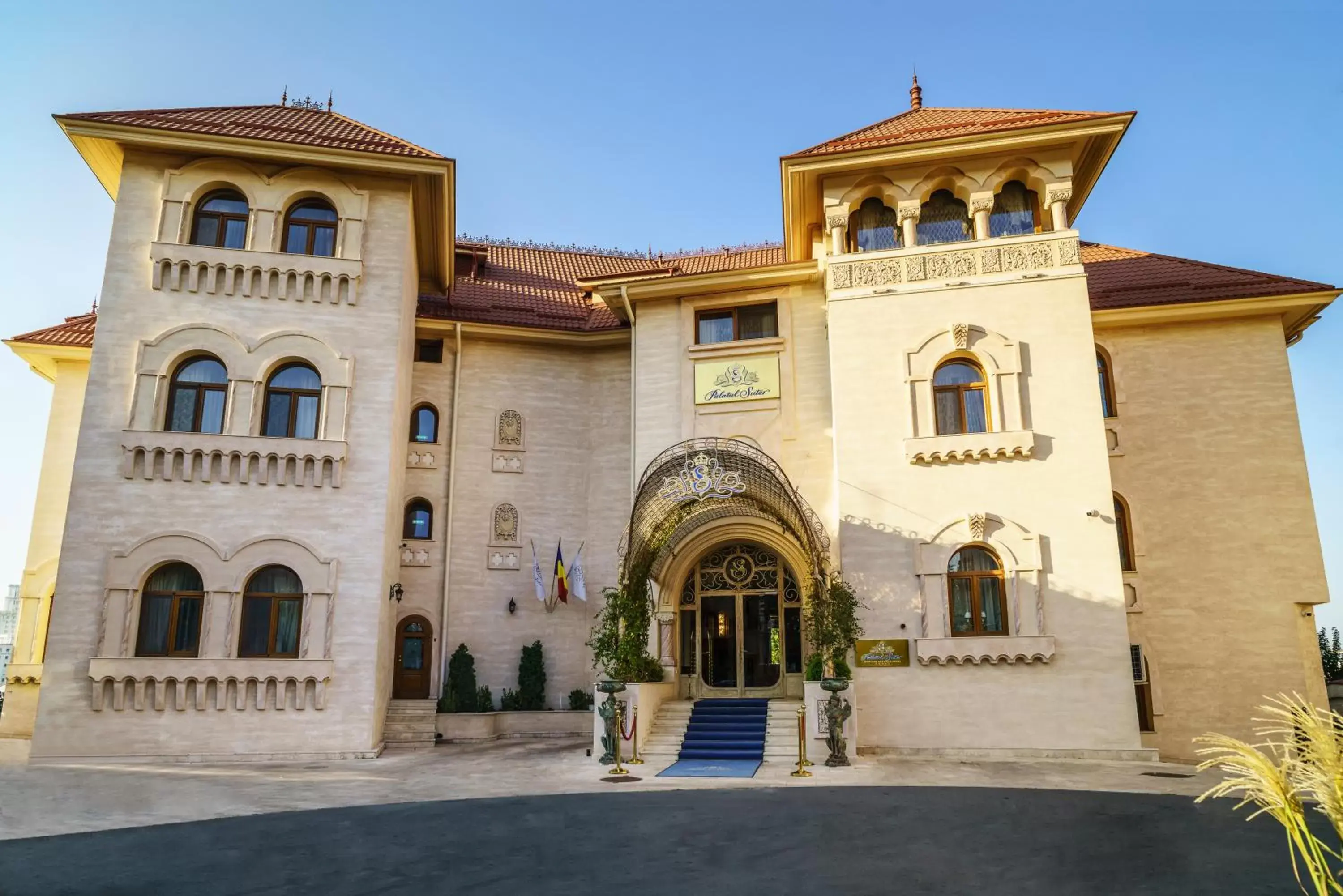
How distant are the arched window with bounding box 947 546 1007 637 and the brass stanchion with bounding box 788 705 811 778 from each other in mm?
3522

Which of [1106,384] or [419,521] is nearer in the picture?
[1106,384]

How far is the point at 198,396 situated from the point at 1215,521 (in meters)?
21.2

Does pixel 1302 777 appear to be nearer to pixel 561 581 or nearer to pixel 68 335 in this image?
pixel 561 581

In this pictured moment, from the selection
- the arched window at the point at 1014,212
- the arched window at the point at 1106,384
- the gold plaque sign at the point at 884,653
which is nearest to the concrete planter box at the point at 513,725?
the gold plaque sign at the point at 884,653

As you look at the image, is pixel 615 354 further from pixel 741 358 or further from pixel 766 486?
pixel 766 486

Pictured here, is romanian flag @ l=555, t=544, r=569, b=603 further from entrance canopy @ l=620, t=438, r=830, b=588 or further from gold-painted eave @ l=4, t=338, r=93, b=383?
gold-painted eave @ l=4, t=338, r=93, b=383

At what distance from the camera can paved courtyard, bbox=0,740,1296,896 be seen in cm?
745

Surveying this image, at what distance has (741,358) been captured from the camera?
19875mm

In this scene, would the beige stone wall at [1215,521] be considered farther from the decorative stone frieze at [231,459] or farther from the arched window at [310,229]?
the arched window at [310,229]

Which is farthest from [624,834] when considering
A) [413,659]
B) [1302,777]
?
[413,659]

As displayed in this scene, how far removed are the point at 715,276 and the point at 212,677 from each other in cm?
1300

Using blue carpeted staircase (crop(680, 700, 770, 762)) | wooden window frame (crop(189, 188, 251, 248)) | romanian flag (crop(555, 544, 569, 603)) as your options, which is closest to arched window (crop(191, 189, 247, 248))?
wooden window frame (crop(189, 188, 251, 248))

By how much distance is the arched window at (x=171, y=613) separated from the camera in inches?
622

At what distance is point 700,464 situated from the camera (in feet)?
53.3
